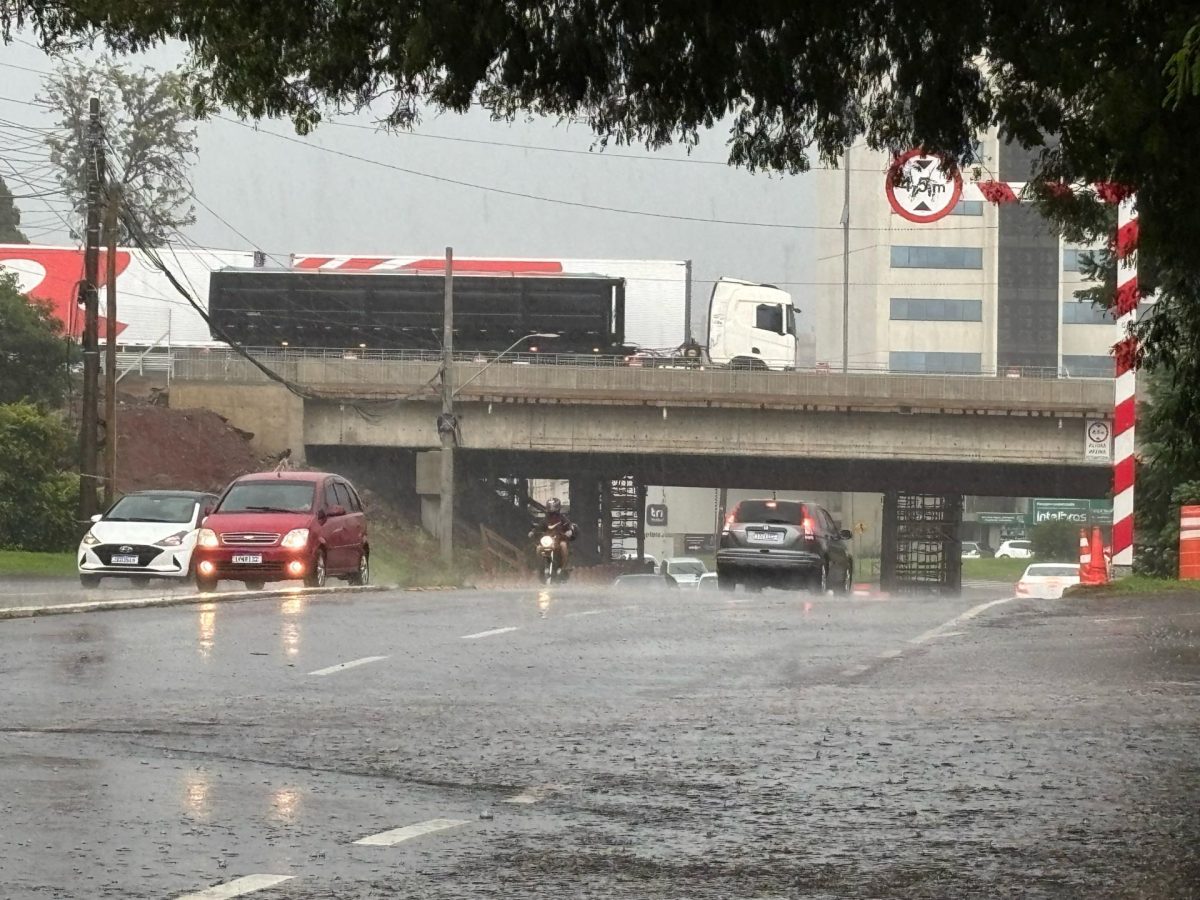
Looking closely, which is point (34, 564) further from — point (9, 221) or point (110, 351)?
point (9, 221)

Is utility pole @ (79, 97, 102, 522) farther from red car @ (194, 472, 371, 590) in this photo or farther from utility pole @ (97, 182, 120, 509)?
red car @ (194, 472, 371, 590)

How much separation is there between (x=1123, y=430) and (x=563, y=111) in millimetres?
17373

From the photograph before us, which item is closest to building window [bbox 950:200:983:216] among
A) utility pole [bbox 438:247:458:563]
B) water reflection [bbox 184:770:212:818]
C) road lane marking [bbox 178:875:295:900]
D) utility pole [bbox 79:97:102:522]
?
utility pole [bbox 438:247:458:563]

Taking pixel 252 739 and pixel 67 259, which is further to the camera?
pixel 67 259

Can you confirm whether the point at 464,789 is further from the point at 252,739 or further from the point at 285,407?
the point at 285,407

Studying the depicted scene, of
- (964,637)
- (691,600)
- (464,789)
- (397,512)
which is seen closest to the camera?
(464,789)

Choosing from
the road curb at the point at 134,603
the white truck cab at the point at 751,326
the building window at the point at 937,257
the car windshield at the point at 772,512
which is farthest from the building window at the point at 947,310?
the road curb at the point at 134,603

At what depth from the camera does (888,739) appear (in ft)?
34.0

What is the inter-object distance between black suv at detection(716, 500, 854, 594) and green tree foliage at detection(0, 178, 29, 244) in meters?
88.3

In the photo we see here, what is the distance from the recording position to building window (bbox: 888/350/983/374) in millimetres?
119062

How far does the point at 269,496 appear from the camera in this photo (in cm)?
2997

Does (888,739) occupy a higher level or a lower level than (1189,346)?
lower

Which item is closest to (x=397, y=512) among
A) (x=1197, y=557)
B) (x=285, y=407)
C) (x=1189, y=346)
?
(x=285, y=407)

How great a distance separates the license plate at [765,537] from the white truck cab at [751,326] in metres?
29.6
